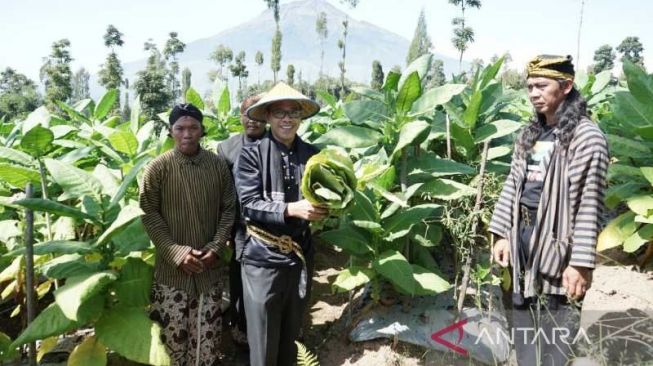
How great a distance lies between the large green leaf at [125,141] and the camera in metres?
2.99

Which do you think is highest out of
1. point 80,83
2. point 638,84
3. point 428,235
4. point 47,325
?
point 638,84

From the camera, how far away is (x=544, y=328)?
7.37ft

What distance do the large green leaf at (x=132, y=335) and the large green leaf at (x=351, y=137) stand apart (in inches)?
59.4

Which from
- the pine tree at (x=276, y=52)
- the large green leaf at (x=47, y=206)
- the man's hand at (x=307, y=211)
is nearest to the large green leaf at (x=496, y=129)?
the man's hand at (x=307, y=211)

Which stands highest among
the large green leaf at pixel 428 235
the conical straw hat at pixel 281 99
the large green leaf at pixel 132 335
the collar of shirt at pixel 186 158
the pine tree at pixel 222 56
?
the pine tree at pixel 222 56

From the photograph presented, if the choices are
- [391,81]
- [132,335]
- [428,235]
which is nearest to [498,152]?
[428,235]

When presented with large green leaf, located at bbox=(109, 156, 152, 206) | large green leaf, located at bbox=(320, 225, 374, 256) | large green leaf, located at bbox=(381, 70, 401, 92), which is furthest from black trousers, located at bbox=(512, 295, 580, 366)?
large green leaf, located at bbox=(109, 156, 152, 206)

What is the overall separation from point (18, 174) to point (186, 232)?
3.10 ft

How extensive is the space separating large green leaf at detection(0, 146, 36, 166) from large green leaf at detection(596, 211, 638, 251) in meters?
3.61

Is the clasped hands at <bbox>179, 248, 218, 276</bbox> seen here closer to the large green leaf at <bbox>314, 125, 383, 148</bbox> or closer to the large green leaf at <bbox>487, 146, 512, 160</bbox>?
the large green leaf at <bbox>314, 125, 383, 148</bbox>

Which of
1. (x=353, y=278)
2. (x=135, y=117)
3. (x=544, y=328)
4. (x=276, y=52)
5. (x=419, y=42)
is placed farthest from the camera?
(x=419, y=42)

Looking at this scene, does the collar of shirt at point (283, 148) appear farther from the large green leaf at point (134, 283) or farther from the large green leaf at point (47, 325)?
the large green leaf at point (47, 325)

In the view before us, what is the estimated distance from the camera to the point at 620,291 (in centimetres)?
335

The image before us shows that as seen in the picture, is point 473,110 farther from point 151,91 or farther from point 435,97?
point 151,91
